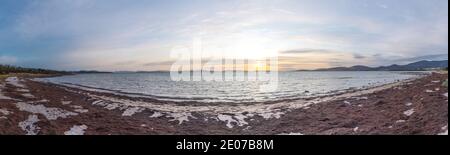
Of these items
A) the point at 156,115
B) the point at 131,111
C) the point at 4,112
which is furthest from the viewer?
the point at 131,111

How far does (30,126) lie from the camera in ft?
22.5

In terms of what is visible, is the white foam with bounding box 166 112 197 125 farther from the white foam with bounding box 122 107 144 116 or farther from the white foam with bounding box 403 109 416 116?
the white foam with bounding box 403 109 416 116

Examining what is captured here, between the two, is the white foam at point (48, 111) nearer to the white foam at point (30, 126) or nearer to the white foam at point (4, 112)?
the white foam at point (30, 126)

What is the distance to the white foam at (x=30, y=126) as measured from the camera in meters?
6.46

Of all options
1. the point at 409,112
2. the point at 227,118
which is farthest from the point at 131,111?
the point at 409,112

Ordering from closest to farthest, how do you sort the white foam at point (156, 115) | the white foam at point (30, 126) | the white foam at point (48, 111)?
the white foam at point (30, 126)
the white foam at point (48, 111)
the white foam at point (156, 115)

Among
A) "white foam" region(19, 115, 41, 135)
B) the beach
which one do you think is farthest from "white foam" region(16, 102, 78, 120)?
"white foam" region(19, 115, 41, 135)

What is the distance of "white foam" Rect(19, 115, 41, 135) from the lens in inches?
254

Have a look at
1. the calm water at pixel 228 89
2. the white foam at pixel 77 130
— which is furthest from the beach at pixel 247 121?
the calm water at pixel 228 89

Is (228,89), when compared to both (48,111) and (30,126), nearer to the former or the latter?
(48,111)

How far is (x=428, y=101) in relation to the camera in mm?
6730
